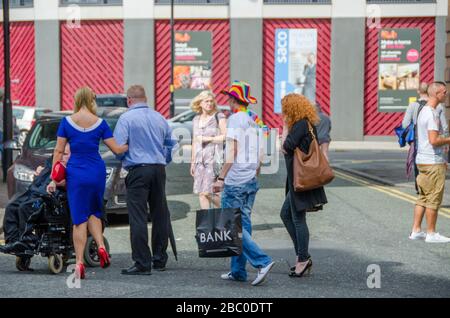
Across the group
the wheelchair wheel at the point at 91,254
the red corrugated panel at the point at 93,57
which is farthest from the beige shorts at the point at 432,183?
the red corrugated panel at the point at 93,57

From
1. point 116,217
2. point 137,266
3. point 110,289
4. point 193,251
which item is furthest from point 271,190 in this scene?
point 110,289

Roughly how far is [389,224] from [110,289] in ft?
20.3

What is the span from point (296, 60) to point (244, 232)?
30705 mm

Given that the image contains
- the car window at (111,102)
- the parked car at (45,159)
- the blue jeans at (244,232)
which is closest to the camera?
the blue jeans at (244,232)

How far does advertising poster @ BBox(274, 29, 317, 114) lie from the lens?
38156 mm

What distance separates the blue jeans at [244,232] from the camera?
810 cm

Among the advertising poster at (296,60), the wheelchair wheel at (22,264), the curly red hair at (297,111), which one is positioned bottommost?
the wheelchair wheel at (22,264)

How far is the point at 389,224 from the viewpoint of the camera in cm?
1273

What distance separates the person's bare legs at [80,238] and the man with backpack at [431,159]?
180 inches

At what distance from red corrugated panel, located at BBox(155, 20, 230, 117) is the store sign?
22.1 ft

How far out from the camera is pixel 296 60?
38344mm

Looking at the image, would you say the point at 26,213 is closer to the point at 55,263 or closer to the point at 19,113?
the point at 55,263

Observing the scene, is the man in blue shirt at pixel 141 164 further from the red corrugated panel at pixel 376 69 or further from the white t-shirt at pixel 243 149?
the red corrugated panel at pixel 376 69
